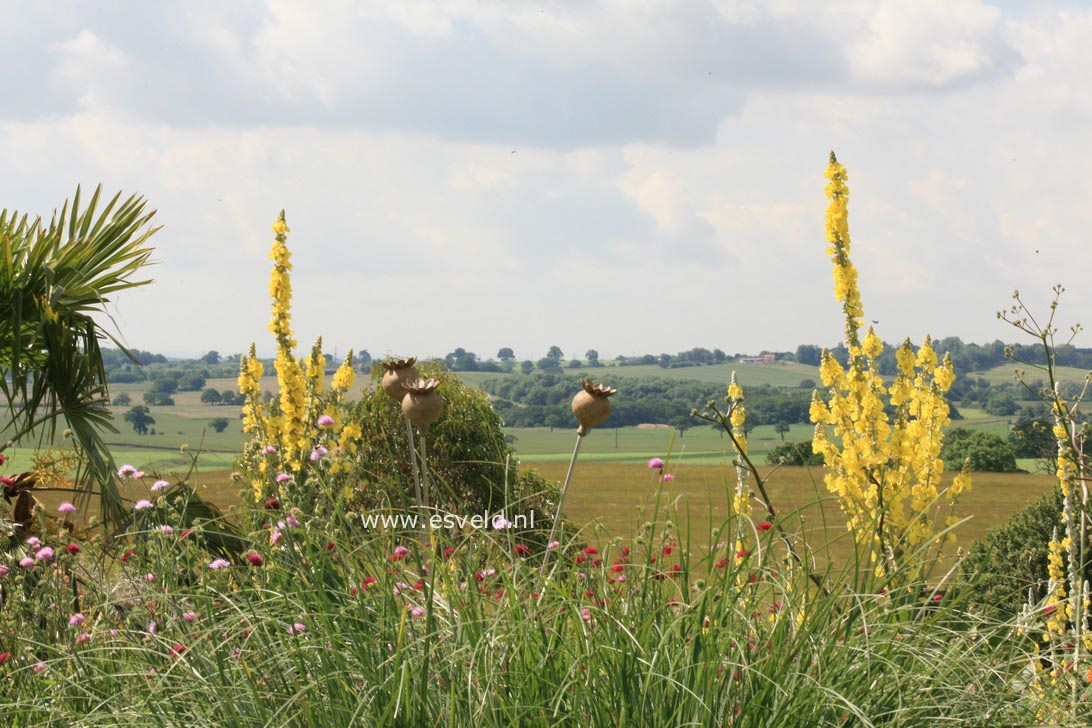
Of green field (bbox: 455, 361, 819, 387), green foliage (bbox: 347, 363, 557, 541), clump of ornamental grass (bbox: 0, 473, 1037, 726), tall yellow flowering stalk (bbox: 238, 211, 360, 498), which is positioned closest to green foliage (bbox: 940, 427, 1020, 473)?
green foliage (bbox: 347, 363, 557, 541)

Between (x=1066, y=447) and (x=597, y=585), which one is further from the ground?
(x=1066, y=447)

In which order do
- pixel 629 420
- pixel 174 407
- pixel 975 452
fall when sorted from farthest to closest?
pixel 174 407 → pixel 629 420 → pixel 975 452

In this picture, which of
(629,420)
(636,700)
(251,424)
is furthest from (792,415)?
(636,700)

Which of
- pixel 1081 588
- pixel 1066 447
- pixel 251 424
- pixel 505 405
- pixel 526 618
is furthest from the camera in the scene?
pixel 505 405

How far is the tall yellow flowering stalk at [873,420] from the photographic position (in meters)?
4.90

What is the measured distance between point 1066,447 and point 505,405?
183 feet

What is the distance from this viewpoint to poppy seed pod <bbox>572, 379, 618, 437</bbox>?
3926mm

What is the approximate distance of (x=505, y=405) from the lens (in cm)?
5934

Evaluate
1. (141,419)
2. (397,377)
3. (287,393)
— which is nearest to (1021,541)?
(287,393)

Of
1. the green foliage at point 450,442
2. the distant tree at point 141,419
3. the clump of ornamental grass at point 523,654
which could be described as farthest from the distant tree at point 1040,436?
the distant tree at point 141,419

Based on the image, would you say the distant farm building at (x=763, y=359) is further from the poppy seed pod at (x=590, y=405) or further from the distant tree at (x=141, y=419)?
the poppy seed pod at (x=590, y=405)

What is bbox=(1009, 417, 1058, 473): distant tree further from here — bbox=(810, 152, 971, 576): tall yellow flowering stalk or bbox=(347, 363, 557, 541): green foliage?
bbox=(347, 363, 557, 541): green foliage

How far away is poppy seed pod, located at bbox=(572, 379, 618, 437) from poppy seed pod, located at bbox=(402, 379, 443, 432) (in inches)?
21.8

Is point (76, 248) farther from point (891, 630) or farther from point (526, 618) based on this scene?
point (891, 630)
